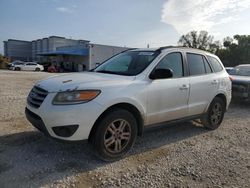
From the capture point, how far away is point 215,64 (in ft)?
20.6

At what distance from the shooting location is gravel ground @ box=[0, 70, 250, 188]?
3580 mm

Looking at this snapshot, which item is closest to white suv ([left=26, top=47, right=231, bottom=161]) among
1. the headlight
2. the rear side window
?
the headlight

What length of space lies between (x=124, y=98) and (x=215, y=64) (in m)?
3.17

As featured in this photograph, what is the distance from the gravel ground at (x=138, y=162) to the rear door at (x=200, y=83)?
2.28 ft

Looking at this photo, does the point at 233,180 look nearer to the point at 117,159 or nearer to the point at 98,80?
the point at 117,159

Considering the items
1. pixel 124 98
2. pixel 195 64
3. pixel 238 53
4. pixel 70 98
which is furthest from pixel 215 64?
pixel 238 53

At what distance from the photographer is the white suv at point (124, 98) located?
12.3ft

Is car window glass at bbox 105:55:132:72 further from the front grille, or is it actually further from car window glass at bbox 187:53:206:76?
the front grille

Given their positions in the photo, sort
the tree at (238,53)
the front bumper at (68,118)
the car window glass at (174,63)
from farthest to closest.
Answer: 1. the tree at (238,53)
2. the car window glass at (174,63)
3. the front bumper at (68,118)

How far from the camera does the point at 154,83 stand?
4.54m

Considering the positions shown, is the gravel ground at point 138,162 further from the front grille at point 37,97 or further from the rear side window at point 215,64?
the rear side window at point 215,64

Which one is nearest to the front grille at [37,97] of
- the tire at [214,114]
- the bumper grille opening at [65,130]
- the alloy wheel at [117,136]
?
the bumper grille opening at [65,130]

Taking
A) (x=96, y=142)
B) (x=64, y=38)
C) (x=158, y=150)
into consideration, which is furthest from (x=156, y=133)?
(x=64, y=38)

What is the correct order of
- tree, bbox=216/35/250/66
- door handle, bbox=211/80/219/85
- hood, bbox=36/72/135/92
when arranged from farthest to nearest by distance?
tree, bbox=216/35/250/66 < door handle, bbox=211/80/219/85 < hood, bbox=36/72/135/92
